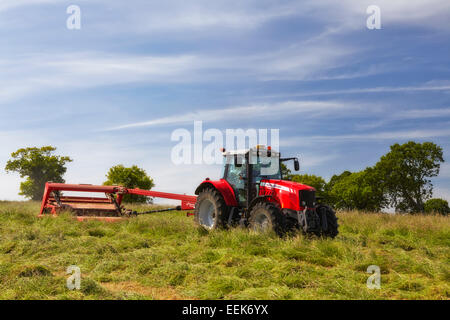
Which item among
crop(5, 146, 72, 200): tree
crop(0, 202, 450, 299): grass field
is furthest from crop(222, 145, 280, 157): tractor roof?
crop(5, 146, 72, 200): tree

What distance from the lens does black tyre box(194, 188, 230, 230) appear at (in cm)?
1032

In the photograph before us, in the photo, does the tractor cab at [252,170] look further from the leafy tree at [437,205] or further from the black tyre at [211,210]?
the leafy tree at [437,205]

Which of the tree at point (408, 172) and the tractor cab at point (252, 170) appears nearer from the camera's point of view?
the tractor cab at point (252, 170)

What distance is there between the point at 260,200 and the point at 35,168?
44.5 meters

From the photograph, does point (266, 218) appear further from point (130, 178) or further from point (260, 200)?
point (130, 178)

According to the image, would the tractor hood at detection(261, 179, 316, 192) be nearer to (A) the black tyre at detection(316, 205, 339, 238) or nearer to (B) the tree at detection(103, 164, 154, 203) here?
(A) the black tyre at detection(316, 205, 339, 238)

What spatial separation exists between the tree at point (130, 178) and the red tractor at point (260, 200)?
27242mm

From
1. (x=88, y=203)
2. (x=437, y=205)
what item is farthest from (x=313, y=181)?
(x=88, y=203)

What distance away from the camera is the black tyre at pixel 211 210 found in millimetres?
10316

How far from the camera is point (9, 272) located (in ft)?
21.3

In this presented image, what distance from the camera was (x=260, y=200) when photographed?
9500mm

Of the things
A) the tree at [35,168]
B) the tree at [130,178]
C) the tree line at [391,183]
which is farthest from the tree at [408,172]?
the tree at [35,168]
